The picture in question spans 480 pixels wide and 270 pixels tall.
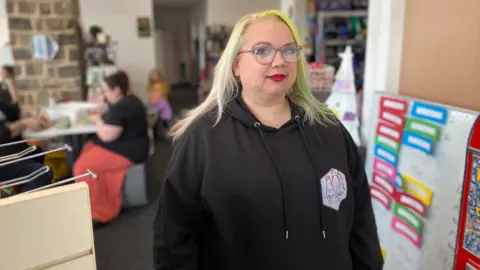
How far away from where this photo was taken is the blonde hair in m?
1.15

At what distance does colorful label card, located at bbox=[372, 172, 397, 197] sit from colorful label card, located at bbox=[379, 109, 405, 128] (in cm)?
29

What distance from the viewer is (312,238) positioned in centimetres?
112

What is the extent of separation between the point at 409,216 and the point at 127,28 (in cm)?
555

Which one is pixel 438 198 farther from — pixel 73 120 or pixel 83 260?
pixel 73 120

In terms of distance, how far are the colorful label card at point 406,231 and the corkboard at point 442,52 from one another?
0.58 m

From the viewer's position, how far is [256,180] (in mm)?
1085

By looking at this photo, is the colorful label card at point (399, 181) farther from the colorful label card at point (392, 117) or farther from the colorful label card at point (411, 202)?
the colorful label card at point (392, 117)

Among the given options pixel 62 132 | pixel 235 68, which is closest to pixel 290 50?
pixel 235 68

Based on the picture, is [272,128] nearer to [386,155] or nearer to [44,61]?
[386,155]

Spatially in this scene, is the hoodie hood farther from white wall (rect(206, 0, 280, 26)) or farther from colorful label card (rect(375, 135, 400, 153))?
white wall (rect(206, 0, 280, 26))

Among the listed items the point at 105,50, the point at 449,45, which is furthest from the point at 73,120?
the point at 449,45

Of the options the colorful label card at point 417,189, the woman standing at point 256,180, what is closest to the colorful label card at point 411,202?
the colorful label card at point 417,189

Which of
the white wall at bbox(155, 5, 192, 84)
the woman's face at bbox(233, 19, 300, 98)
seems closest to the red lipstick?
the woman's face at bbox(233, 19, 300, 98)

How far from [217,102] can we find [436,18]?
1.12 meters
